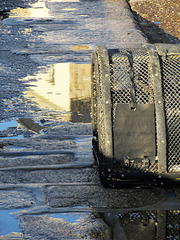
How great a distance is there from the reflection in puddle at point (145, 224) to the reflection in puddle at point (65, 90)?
2291 millimetres

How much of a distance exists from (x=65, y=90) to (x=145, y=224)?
3.58m

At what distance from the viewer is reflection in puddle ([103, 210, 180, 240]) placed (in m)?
3.26

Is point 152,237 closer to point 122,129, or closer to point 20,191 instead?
point 122,129

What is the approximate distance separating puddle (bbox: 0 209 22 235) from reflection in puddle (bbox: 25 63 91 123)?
2313 mm

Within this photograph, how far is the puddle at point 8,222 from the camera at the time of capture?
3287 mm

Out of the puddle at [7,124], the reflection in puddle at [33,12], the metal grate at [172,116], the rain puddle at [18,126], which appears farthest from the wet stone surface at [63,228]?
the reflection in puddle at [33,12]

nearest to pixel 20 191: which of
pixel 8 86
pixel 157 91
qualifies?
pixel 157 91

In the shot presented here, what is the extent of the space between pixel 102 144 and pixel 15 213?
2.91 ft

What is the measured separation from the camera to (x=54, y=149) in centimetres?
478

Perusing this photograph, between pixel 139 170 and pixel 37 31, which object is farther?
pixel 37 31

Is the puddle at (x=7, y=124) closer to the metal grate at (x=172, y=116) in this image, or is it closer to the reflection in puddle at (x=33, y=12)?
the metal grate at (x=172, y=116)

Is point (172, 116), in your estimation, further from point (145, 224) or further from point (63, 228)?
point (63, 228)

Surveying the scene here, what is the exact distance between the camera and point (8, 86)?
6.89 metres

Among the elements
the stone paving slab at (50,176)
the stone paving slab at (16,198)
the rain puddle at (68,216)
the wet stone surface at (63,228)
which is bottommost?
the stone paving slab at (50,176)
